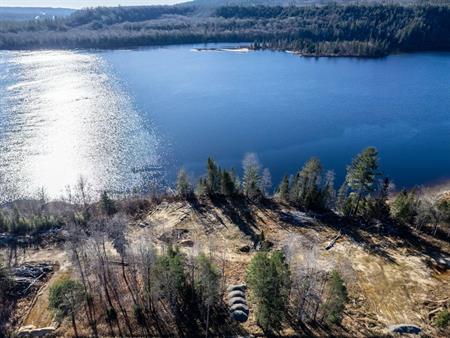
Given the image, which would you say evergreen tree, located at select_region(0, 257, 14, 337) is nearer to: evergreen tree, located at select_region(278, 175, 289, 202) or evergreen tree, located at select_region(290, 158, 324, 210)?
evergreen tree, located at select_region(278, 175, 289, 202)

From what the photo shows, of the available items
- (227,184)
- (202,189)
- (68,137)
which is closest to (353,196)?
(227,184)

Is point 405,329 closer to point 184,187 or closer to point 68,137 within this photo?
point 184,187

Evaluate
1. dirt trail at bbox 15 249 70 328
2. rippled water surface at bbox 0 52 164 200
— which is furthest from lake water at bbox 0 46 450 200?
dirt trail at bbox 15 249 70 328

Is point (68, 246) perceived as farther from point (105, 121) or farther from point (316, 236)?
point (105, 121)

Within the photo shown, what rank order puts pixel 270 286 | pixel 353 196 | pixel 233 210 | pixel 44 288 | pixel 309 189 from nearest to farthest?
pixel 270 286 → pixel 44 288 → pixel 233 210 → pixel 353 196 → pixel 309 189

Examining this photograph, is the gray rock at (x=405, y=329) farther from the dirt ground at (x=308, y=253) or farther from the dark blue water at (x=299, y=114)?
the dark blue water at (x=299, y=114)

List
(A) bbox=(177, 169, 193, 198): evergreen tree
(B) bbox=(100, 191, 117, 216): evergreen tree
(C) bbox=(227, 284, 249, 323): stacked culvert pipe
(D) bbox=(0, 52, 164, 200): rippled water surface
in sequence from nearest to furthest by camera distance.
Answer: (C) bbox=(227, 284, 249, 323): stacked culvert pipe
(B) bbox=(100, 191, 117, 216): evergreen tree
(A) bbox=(177, 169, 193, 198): evergreen tree
(D) bbox=(0, 52, 164, 200): rippled water surface

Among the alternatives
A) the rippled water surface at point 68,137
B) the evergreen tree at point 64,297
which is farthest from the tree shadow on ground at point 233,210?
the evergreen tree at point 64,297
